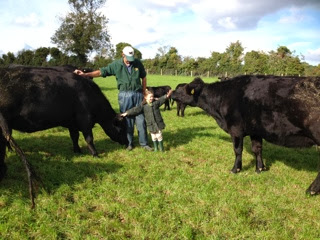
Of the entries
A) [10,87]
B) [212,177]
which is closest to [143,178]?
[212,177]

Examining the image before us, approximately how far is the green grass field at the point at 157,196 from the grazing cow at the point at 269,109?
681 mm

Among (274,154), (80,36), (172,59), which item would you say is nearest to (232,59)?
(172,59)

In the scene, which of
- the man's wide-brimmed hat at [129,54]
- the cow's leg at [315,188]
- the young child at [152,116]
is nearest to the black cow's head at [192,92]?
the young child at [152,116]

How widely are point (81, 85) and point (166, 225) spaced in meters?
3.92

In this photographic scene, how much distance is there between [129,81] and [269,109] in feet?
11.2

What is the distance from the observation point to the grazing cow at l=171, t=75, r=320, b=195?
4.71m

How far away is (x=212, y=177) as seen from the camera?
18.2ft

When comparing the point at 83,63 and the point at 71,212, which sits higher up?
the point at 83,63

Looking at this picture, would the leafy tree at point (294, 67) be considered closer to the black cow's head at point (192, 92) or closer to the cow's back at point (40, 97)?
the black cow's head at point (192, 92)

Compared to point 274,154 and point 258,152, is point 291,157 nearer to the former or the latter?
point 274,154

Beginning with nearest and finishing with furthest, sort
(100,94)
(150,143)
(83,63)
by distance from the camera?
(100,94) < (150,143) < (83,63)

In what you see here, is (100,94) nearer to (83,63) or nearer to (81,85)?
(81,85)

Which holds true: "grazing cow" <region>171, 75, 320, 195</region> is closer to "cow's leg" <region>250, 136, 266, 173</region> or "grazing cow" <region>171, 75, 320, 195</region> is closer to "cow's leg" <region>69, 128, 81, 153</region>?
"cow's leg" <region>250, 136, 266, 173</region>

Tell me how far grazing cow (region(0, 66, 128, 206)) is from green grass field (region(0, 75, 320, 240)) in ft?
2.39
